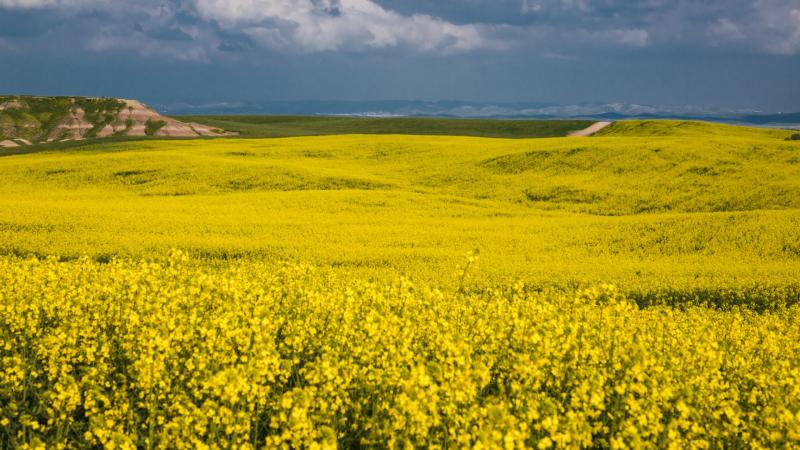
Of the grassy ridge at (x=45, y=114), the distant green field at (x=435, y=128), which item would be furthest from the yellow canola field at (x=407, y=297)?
the distant green field at (x=435, y=128)

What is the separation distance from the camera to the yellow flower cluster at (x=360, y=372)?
16.3 feet

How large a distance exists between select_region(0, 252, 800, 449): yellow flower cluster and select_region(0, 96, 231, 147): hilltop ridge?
79.4 metres

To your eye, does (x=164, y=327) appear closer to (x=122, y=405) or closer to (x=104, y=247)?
(x=122, y=405)

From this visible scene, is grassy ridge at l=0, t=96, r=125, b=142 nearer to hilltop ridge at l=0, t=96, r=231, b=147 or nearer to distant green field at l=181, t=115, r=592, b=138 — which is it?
hilltop ridge at l=0, t=96, r=231, b=147

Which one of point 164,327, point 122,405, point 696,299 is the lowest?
point 696,299

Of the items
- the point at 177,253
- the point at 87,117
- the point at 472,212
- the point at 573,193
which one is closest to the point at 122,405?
the point at 177,253

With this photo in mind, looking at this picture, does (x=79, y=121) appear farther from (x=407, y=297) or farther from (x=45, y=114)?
(x=407, y=297)

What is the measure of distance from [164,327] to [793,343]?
804 centimetres

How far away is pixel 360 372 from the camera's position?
6090 millimetres

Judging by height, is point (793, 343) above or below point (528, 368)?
below

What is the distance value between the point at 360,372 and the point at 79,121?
319 ft

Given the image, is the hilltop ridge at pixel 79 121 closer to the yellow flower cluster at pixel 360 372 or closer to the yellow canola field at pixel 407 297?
the yellow canola field at pixel 407 297

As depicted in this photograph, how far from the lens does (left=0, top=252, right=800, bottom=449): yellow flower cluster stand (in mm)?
4973

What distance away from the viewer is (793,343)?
29.3 feet
